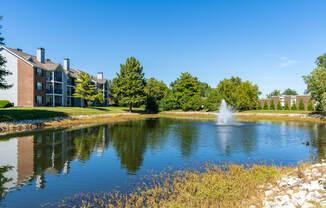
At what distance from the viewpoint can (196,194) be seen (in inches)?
312

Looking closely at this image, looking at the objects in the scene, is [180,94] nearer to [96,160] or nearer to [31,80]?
[31,80]

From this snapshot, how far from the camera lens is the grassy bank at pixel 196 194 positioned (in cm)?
727

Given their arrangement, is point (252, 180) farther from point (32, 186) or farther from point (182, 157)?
point (32, 186)

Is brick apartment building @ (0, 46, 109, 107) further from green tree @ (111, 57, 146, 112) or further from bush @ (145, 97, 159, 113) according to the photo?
bush @ (145, 97, 159, 113)

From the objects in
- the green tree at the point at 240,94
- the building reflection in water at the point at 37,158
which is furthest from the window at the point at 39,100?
the green tree at the point at 240,94

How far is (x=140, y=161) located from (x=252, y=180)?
667cm

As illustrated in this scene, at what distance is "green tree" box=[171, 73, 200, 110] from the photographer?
72.4m

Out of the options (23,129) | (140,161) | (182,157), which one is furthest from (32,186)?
(23,129)

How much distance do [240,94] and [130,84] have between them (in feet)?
107

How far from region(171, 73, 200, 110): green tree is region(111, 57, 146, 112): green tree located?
16.2 m

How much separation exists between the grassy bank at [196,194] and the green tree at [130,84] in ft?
171

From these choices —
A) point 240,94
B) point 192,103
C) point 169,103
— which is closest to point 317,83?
point 240,94

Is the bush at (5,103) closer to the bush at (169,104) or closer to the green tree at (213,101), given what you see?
the bush at (169,104)

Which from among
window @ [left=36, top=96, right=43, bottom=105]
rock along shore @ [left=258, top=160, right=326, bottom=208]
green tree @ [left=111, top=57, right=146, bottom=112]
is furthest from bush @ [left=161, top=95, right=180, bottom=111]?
rock along shore @ [left=258, top=160, right=326, bottom=208]
